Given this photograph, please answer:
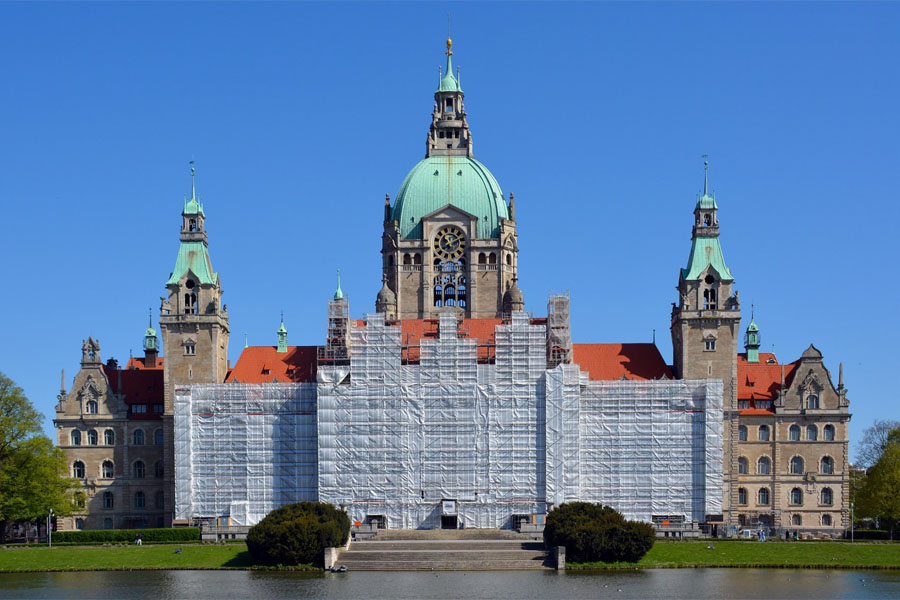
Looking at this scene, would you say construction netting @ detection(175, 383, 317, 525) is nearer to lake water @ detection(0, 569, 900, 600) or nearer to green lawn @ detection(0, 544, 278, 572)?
green lawn @ detection(0, 544, 278, 572)

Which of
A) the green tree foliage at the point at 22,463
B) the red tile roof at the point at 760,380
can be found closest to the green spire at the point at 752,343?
the red tile roof at the point at 760,380

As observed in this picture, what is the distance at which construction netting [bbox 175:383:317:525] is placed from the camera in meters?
120

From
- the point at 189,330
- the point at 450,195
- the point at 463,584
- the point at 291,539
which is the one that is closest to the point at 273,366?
the point at 189,330

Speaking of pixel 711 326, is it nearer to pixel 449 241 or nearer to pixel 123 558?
pixel 449 241

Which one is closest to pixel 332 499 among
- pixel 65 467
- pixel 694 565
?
pixel 65 467

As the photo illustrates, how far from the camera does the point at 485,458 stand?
388 feet

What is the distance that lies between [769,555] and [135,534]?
1744 inches

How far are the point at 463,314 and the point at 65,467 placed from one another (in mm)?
35154

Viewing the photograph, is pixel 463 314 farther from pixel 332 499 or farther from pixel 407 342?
pixel 332 499

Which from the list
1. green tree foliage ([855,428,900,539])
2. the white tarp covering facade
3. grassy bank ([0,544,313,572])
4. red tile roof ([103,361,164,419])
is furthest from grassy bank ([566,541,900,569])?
red tile roof ([103,361,164,419])

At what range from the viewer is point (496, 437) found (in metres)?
118

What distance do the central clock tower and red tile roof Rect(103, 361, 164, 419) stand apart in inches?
757

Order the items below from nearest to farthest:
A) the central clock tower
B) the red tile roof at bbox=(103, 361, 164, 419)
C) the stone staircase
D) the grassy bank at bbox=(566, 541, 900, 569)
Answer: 1. the grassy bank at bbox=(566, 541, 900, 569)
2. the stone staircase
3. the red tile roof at bbox=(103, 361, 164, 419)
4. the central clock tower

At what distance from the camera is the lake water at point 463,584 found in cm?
8519
